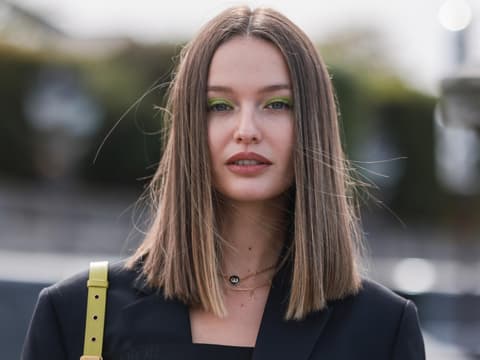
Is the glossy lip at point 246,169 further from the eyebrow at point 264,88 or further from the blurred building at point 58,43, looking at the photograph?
the blurred building at point 58,43

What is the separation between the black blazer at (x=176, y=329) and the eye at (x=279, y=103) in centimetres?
54

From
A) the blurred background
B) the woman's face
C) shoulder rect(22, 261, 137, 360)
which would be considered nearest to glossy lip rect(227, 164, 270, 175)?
the woman's face

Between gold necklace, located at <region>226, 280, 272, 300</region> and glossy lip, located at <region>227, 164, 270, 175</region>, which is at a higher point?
glossy lip, located at <region>227, 164, 270, 175</region>

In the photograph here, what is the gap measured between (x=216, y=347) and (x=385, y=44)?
1642 inches

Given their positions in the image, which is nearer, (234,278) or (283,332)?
(283,332)

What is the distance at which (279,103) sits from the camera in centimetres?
290

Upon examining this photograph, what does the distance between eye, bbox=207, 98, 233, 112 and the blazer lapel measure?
0.58 metres

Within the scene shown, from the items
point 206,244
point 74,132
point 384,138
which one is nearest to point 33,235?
point 74,132

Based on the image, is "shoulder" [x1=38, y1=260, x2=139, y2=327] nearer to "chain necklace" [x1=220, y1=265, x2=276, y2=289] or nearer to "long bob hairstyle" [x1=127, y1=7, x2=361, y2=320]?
"long bob hairstyle" [x1=127, y1=7, x2=361, y2=320]

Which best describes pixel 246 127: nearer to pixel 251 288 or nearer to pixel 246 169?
pixel 246 169

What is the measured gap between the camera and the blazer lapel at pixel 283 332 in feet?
9.39

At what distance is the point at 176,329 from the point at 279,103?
2.42 ft

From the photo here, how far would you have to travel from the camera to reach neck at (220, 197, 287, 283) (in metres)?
3.06

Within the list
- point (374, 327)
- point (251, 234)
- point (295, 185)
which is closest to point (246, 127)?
point (295, 185)
